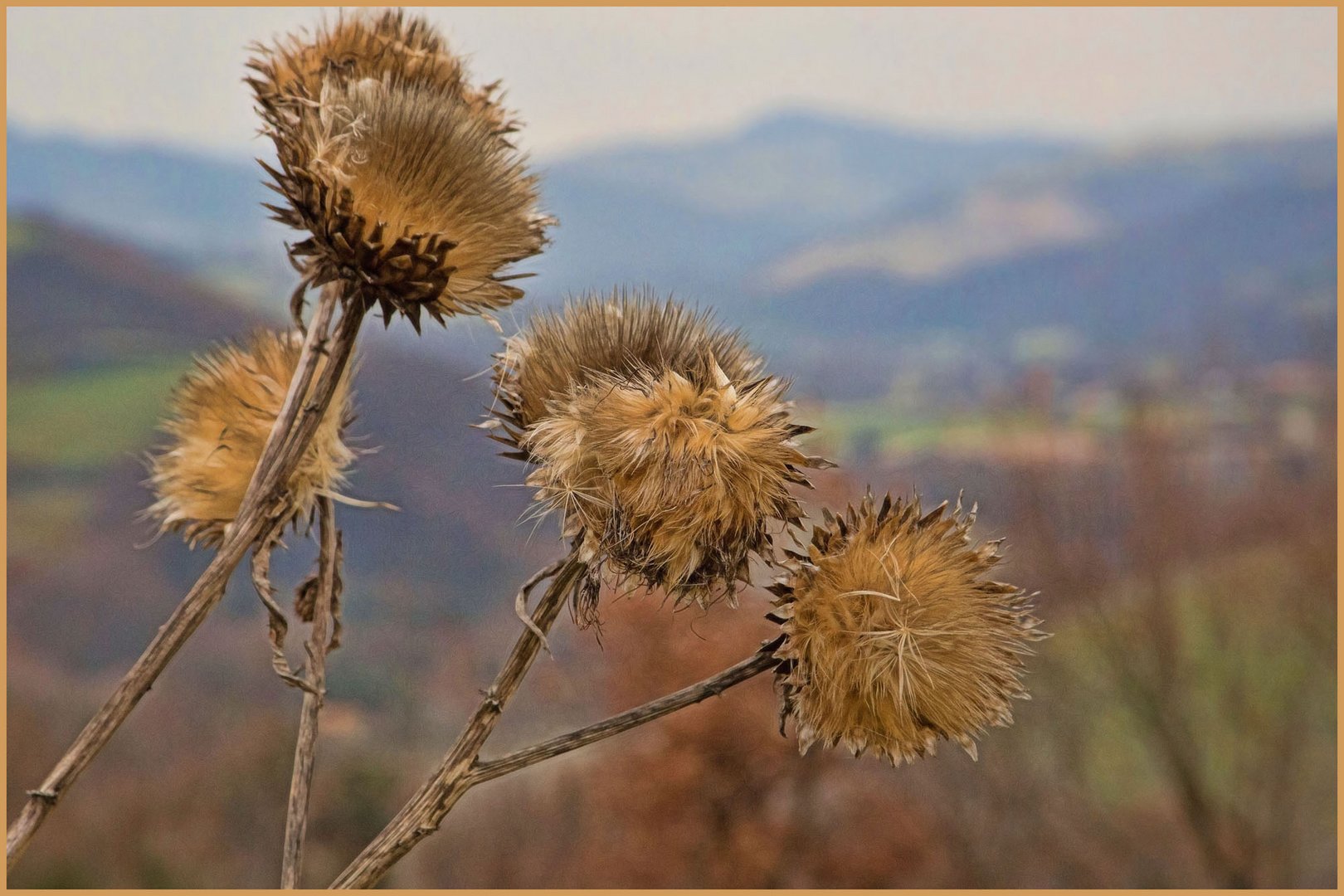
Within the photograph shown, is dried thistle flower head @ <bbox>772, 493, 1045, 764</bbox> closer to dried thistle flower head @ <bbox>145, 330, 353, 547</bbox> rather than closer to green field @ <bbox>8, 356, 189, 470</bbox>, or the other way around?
dried thistle flower head @ <bbox>145, 330, 353, 547</bbox>

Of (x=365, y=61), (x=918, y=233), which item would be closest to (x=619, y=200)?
(x=918, y=233)

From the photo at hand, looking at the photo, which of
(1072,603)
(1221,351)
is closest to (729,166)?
(1221,351)

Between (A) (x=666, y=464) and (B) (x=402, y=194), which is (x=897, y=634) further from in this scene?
(B) (x=402, y=194)

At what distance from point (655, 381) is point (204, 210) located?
979 cm

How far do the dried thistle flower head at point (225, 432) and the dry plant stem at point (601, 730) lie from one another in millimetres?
318

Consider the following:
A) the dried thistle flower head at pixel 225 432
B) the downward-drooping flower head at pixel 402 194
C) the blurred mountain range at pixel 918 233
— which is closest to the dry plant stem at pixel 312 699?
the dried thistle flower head at pixel 225 432

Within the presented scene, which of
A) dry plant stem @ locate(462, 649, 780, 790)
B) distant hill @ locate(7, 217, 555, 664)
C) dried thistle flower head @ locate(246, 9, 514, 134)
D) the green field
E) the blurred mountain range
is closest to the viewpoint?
dry plant stem @ locate(462, 649, 780, 790)

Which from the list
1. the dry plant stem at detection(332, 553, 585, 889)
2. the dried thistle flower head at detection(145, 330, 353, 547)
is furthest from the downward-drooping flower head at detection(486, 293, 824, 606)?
the dried thistle flower head at detection(145, 330, 353, 547)

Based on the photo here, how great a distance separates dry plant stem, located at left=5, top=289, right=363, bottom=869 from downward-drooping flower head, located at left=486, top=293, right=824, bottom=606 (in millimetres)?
151

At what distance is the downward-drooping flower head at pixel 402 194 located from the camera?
758 millimetres

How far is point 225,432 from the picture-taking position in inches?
36.7

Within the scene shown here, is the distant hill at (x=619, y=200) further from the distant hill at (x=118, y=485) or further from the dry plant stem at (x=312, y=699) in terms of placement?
the dry plant stem at (x=312, y=699)

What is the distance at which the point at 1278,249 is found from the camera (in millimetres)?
9781

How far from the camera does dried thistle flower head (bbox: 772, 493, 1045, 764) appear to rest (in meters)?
0.71
